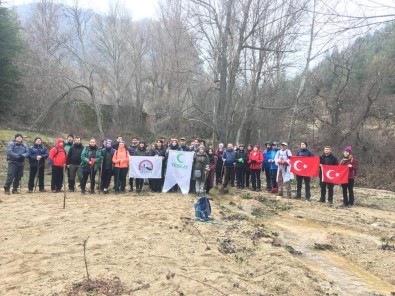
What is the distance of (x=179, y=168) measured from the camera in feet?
42.6

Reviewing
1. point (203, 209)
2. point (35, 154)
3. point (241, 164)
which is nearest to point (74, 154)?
point (35, 154)

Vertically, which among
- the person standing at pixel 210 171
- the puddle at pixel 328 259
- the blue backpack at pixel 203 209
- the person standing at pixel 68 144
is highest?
the person standing at pixel 68 144

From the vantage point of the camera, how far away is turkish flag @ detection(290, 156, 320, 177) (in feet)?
42.2

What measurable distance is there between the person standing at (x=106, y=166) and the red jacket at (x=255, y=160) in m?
4.96

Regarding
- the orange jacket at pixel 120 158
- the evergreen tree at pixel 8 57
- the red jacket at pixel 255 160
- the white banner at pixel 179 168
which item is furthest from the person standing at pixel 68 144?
the evergreen tree at pixel 8 57

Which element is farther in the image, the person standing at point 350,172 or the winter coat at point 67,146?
the winter coat at point 67,146

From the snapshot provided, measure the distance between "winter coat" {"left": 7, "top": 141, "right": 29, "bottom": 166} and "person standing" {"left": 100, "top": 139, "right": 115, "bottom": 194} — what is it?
2230mm

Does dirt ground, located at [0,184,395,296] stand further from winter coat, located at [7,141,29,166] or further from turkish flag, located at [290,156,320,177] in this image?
turkish flag, located at [290,156,320,177]

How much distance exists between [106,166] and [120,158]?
495 mm

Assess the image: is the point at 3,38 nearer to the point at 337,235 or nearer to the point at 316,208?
the point at 316,208

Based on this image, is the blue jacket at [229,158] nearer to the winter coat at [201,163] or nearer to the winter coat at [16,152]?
the winter coat at [201,163]

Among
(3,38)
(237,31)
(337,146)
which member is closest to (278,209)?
(237,31)

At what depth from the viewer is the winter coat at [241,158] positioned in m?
14.2

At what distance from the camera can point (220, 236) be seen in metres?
7.45
